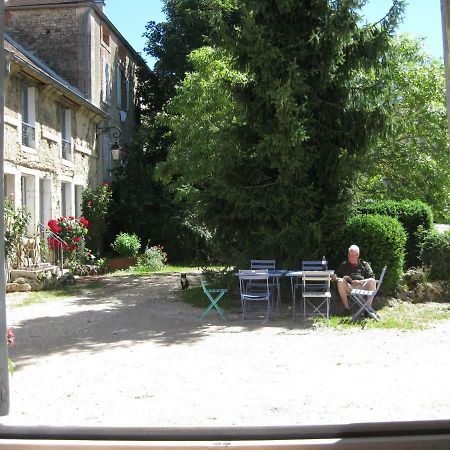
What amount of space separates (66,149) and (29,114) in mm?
2650

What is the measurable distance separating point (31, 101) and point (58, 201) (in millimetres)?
3083

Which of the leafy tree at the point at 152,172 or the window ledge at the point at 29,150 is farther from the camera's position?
the leafy tree at the point at 152,172

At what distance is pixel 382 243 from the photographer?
10.0m

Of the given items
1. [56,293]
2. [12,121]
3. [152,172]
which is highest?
[12,121]

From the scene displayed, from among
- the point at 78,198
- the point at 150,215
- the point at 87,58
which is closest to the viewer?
the point at 78,198

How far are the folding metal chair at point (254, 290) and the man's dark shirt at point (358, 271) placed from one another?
1246mm

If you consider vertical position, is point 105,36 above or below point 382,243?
above

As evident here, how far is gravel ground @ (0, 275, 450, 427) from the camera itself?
4.58 meters

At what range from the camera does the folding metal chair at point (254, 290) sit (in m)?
9.24

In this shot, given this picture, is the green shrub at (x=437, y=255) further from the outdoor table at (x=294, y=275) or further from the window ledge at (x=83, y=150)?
the window ledge at (x=83, y=150)

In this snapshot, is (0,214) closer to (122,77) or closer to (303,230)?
(303,230)

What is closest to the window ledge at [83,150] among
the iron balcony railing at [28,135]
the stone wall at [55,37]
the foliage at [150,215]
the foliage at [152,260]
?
the stone wall at [55,37]

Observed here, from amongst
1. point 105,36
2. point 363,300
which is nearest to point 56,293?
point 363,300

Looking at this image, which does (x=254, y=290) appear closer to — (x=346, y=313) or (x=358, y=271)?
(x=346, y=313)
